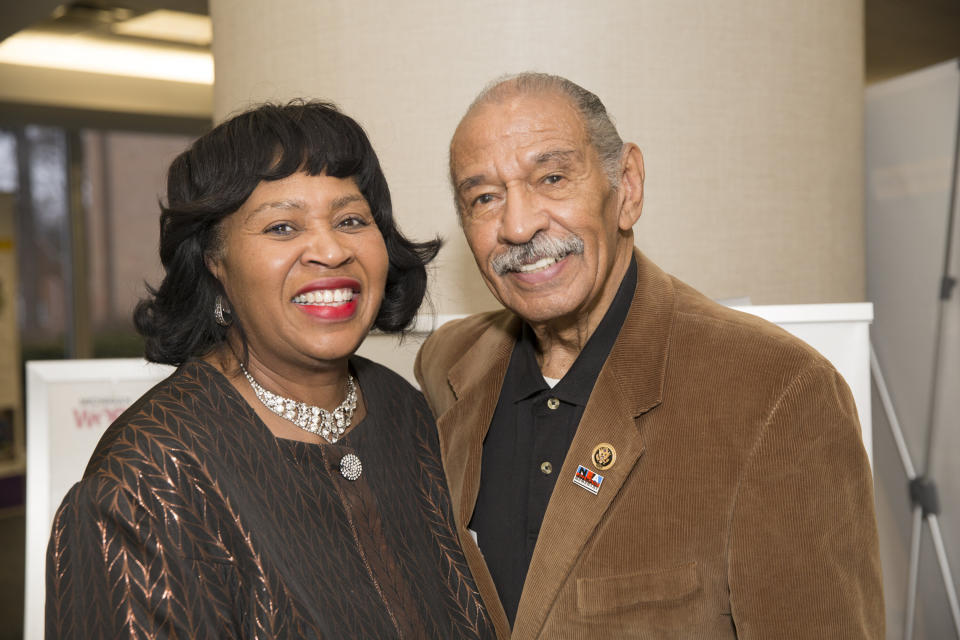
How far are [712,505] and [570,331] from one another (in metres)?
0.53

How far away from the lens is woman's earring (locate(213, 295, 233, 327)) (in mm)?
1852

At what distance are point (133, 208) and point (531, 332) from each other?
935 cm

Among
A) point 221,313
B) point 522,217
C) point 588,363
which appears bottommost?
point 588,363

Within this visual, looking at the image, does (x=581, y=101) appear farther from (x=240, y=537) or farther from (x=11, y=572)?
(x=11, y=572)

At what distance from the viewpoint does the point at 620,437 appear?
5.60 feet

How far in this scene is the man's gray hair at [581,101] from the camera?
73.6 inches

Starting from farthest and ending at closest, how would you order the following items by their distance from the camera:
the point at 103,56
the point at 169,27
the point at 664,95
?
the point at 103,56 → the point at 169,27 → the point at 664,95

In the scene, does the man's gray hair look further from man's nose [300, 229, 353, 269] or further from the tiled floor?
the tiled floor

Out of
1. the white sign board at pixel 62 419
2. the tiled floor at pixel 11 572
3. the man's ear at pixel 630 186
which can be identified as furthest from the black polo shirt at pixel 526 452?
the tiled floor at pixel 11 572

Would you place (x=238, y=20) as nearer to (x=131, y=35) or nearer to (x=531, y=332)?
(x=531, y=332)

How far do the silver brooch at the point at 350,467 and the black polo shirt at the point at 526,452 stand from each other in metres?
0.31

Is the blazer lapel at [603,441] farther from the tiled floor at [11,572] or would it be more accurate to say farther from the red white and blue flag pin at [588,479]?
the tiled floor at [11,572]

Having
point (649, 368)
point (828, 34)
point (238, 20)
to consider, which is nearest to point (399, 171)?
point (238, 20)

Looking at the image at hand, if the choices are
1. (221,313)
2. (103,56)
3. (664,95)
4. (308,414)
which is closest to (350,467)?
(308,414)
